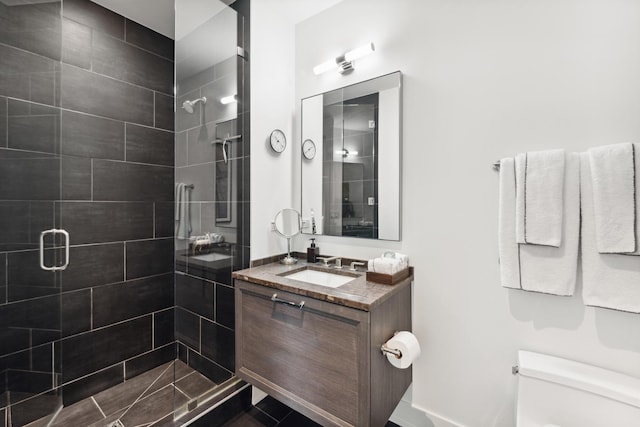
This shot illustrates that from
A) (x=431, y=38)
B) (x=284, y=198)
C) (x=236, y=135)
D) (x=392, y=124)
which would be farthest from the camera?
(x=284, y=198)

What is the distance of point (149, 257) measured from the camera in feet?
7.04

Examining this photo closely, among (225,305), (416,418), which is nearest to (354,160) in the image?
(225,305)

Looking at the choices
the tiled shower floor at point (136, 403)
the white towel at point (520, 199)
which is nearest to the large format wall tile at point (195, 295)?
the tiled shower floor at point (136, 403)

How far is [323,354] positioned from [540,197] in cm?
118

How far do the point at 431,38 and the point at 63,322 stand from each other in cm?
280

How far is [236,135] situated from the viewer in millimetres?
1739

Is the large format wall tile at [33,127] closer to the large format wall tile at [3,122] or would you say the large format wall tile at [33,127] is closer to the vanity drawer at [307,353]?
the large format wall tile at [3,122]

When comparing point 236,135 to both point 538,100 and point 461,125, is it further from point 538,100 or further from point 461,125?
point 538,100

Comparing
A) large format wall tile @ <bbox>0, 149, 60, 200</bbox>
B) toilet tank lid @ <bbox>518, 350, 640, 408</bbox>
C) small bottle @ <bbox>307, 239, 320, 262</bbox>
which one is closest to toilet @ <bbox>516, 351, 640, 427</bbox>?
toilet tank lid @ <bbox>518, 350, 640, 408</bbox>

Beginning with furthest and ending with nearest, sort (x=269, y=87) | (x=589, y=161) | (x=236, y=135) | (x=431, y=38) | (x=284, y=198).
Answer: (x=284, y=198) → (x=269, y=87) → (x=236, y=135) → (x=431, y=38) → (x=589, y=161)

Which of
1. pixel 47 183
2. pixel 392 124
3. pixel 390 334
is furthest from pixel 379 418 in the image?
pixel 47 183

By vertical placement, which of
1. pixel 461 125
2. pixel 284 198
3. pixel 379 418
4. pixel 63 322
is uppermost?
pixel 461 125

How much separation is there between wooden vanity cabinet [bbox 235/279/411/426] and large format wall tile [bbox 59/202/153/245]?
1.04 metres

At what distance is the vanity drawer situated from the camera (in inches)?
46.3
